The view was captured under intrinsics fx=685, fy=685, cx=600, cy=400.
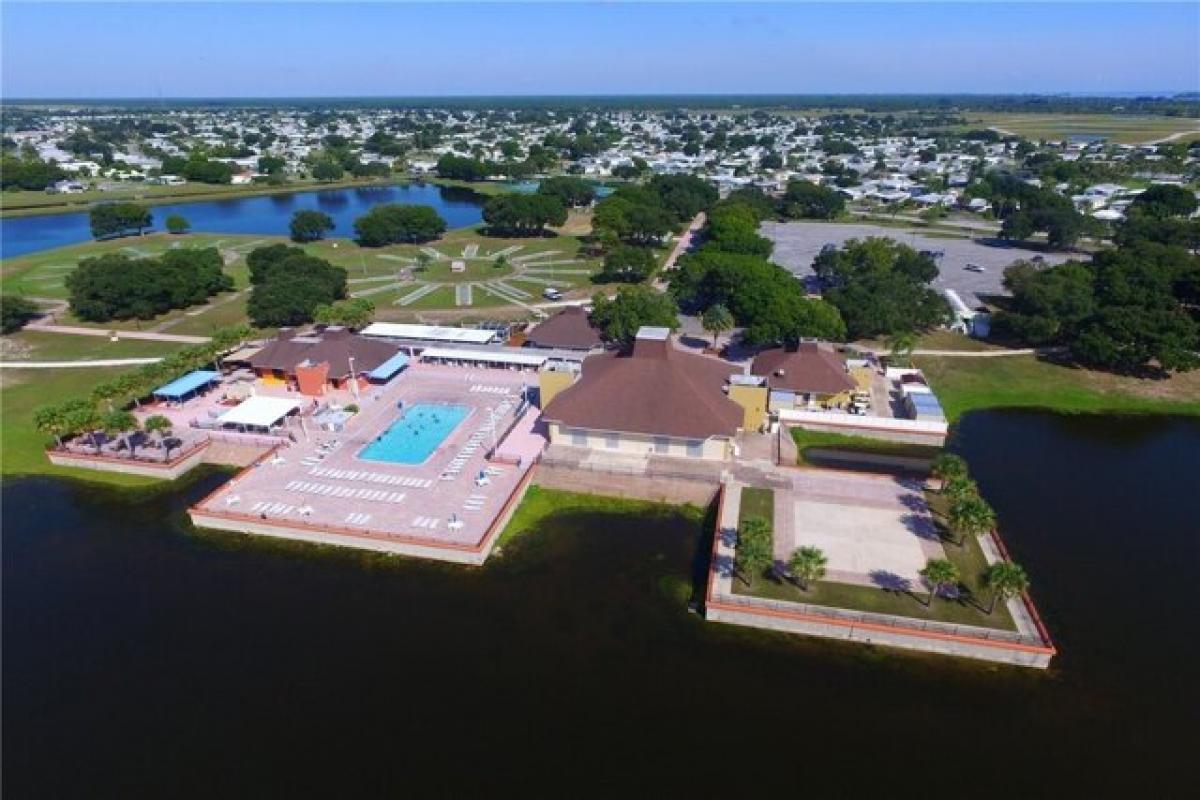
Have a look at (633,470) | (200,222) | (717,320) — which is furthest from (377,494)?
(200,222)

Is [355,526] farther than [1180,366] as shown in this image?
No

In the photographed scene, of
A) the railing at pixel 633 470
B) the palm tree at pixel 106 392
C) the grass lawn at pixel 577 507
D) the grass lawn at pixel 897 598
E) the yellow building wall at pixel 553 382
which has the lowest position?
the grass lawn at pixel 577 507

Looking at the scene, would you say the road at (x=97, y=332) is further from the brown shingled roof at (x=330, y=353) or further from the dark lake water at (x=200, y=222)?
the dark lake water at (x=200, y=222)

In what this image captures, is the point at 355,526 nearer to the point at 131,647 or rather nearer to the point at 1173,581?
the point at 131,647

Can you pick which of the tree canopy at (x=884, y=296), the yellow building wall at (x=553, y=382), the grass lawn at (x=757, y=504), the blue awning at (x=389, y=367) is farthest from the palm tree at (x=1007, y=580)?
the blue awning at (x=389, y=367)

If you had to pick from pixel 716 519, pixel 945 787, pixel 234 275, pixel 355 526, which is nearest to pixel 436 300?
pixel 234 275
